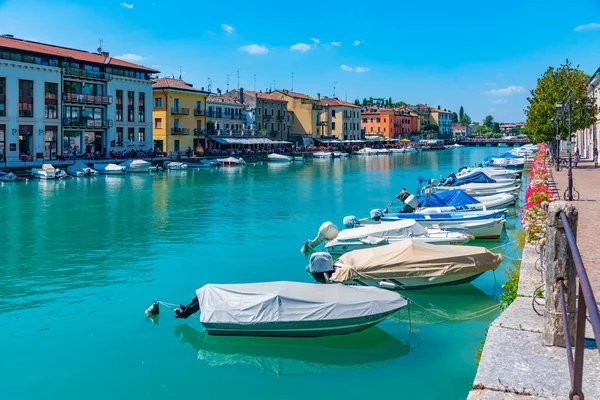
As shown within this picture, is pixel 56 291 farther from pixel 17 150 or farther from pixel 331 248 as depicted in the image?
pixel 17 150

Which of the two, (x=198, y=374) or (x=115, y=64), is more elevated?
(x=115, y=64)

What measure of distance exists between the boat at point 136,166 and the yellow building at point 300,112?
58.5m

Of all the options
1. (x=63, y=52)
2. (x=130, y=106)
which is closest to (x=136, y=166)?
(x=130, y=106)

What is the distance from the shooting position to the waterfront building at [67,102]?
65062 millimetres

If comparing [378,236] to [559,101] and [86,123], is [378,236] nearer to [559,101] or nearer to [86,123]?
[559,101]

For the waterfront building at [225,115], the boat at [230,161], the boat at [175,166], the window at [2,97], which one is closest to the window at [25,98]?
the window at [2,97]

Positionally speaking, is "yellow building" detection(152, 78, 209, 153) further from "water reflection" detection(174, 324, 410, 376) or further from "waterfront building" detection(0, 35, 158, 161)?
"water reflection" detection(174, 324, 410, 376)

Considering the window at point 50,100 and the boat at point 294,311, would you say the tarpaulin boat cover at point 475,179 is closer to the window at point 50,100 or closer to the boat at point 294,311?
the boat at point 294,311

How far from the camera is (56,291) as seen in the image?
19547 mm

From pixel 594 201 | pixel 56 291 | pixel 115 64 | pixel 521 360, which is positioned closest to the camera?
pixel 521 360

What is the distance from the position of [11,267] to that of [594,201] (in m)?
24.8

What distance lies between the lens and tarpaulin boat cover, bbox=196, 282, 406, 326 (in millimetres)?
13789

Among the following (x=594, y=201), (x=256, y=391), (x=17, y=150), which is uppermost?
(x=17, y=150)

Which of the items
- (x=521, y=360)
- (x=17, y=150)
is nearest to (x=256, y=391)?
(x=521, y=360)
